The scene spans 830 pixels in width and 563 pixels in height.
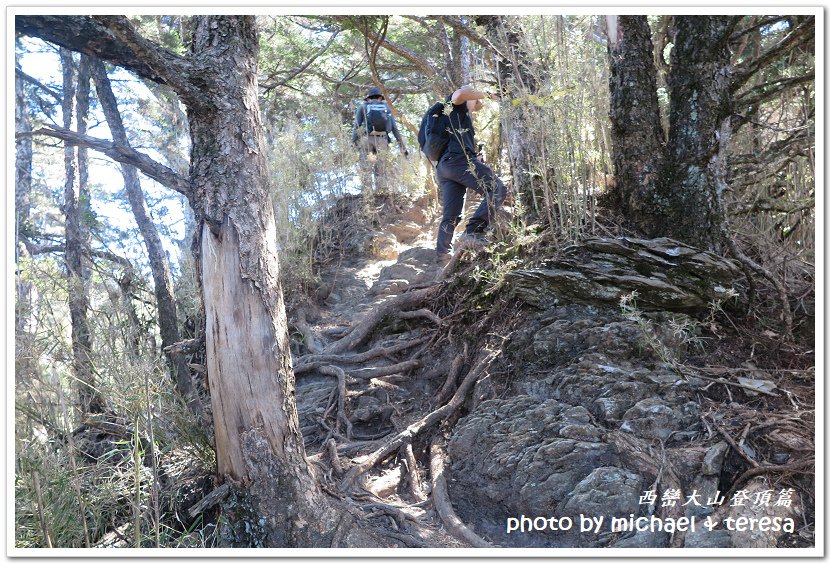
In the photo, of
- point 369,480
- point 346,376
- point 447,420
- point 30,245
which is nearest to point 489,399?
point 447,420

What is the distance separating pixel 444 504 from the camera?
3.50 meters

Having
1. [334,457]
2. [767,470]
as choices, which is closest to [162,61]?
[334,457]

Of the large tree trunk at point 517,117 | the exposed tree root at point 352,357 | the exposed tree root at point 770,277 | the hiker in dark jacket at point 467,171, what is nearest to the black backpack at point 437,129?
the hiker in dark jacket at point 467,171

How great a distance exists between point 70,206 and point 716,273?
5381mm

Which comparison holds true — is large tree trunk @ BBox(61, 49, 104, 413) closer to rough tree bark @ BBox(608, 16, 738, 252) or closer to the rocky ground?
the rocky ground

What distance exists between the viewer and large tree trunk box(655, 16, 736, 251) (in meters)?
4.31

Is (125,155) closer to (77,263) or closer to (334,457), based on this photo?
(334,457)

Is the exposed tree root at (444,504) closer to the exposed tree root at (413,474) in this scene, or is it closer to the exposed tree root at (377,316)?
the exposed tree root at (413,474)

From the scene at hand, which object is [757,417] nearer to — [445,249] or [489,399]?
[489,399]

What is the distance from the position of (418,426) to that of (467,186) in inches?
90.7

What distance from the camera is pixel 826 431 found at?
9.70 ft

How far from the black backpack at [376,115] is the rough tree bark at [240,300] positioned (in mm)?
5397

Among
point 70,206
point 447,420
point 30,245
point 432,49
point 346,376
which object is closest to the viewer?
point 447,420

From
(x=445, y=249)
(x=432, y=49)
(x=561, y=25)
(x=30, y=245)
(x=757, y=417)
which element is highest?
(x=432, y=49)
